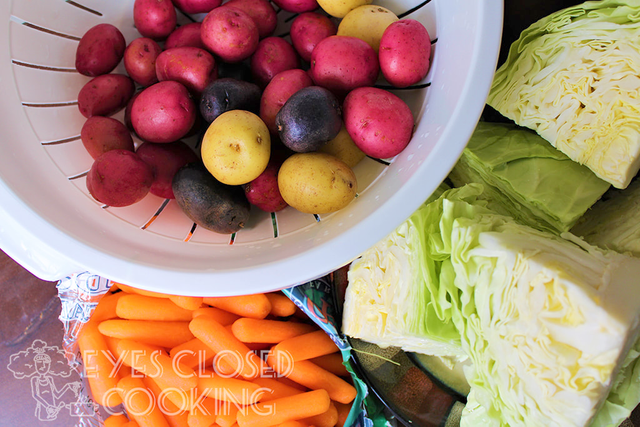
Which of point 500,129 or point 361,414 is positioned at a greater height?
point 500,129

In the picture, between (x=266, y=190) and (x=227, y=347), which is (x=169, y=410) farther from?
(x=266, y=190)

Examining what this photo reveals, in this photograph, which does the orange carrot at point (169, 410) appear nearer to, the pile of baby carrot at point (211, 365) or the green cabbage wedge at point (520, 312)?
the pile of baby carrot at point (211, 365)

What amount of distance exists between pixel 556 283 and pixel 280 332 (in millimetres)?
721

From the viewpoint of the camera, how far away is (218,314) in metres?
1.12

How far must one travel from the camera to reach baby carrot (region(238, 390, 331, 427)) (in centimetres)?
101

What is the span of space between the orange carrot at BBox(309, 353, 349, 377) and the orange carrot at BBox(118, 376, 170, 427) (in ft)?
1.35

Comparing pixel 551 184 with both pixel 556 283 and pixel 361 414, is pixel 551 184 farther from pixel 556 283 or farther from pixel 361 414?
pixel 361 414

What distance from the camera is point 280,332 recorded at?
1104 millimetres

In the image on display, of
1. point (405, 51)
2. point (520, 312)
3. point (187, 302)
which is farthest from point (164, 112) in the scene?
point (520, 312)

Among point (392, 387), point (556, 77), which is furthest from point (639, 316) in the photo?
point (392, 387)

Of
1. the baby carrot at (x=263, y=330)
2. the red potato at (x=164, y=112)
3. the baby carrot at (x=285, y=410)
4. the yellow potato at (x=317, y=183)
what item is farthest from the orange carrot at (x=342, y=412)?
the red potato at (x=164, y=112)

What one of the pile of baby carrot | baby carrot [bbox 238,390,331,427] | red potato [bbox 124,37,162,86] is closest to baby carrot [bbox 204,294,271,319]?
the pile of baby carrot

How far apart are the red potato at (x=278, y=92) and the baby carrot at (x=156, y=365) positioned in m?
0.66

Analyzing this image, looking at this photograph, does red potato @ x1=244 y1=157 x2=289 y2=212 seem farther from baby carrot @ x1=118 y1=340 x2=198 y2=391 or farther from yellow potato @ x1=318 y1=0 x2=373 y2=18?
baby carrot @ x1=118 y1=340 x2=198 y2=391
